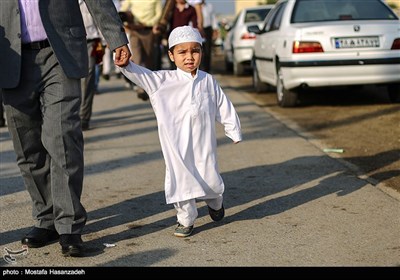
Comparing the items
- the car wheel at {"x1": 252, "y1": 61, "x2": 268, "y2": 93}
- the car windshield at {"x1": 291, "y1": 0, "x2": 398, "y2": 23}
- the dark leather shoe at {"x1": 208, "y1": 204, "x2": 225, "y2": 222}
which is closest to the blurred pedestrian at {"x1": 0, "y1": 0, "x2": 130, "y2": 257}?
the dark leather shoe at {"x1": 208, "y1": 204, "x2": 225, "y2": 222}

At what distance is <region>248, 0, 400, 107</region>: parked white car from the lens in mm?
11938

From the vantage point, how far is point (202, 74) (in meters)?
6.11

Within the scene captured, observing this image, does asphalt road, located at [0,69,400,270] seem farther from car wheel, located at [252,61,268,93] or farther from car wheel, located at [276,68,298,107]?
car wheel, located at [252,61,268,93]

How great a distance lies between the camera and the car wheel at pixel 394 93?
12.8 metres

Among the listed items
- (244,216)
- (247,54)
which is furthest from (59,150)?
(247,54)

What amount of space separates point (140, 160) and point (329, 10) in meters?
4.81

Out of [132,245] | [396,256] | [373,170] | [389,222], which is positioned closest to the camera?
[396,256]

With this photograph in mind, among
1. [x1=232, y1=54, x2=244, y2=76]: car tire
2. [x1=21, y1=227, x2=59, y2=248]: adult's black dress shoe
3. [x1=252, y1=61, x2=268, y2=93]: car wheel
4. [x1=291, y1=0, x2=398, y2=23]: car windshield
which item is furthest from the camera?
[x1=232, y1=54, x2=244, y2=76]: car tire

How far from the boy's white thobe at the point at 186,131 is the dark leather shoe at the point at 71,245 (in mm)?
718

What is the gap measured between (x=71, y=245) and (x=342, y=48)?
23.7 feet

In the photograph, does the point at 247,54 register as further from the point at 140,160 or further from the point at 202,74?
the point at 202,74

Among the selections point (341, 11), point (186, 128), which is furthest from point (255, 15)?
point (186, 128)

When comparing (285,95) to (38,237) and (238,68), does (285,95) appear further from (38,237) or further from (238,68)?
(238,68)

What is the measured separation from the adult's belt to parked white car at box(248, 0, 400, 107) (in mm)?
6889
